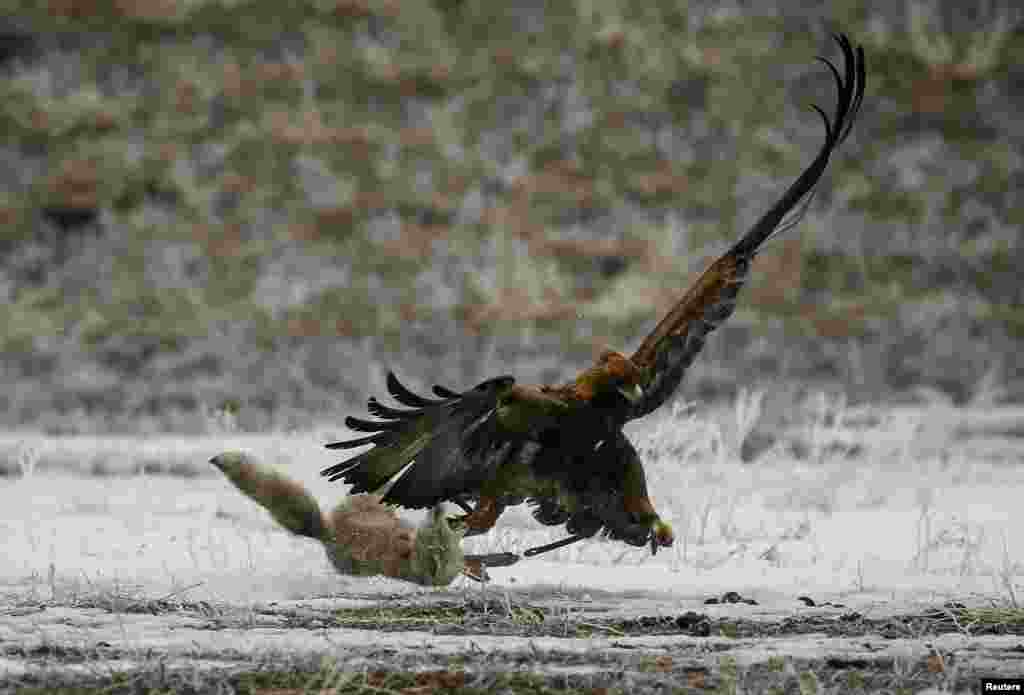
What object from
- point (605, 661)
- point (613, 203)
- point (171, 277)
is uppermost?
point (613, 203)

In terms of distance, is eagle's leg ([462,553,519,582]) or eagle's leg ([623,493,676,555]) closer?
eagle's leg ([623,493,676,555])

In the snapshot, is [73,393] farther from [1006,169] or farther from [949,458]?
[1006,169]

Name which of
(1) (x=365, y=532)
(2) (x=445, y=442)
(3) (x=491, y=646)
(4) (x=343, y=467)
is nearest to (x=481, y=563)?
(1) (x=365, y=532)

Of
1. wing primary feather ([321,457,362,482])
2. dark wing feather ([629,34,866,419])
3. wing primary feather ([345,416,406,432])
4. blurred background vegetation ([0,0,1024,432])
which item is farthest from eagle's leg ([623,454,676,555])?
blurred background vegetation ([0,0,1024,432])

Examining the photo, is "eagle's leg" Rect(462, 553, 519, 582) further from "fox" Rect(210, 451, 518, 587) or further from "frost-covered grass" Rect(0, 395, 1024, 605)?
"frost-covered grass" Rect(0, 395, 1024, 605)

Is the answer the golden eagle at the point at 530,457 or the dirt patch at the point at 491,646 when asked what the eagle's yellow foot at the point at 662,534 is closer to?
the golden eagle at the point at 530,457

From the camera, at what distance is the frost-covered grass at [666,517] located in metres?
5.61

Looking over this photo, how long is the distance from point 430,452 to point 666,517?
262cm

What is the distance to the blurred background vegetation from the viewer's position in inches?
608

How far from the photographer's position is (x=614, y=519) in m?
5.00

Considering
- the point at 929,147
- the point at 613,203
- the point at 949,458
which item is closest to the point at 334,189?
the point at 613,203

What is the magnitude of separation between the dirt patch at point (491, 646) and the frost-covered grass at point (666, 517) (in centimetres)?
39

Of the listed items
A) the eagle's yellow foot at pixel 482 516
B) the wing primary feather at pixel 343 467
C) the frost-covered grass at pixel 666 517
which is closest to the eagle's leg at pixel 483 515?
the eagle's yellow foot at pixel 482 516

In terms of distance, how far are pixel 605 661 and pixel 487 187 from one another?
1472 cm
